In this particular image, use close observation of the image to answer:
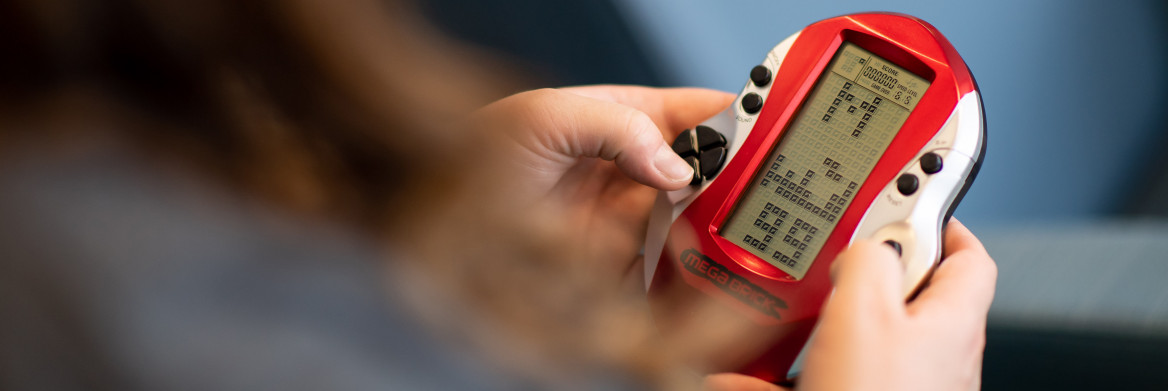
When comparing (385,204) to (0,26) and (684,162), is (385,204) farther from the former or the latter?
(684,162)

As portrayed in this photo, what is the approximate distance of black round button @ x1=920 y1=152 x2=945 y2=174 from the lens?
73 centimetres

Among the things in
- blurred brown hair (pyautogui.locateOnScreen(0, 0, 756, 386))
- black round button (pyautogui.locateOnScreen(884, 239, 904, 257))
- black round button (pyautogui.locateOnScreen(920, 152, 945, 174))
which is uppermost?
black round button (pyautogui.locateOnScreen(920, 152, 945, 174))

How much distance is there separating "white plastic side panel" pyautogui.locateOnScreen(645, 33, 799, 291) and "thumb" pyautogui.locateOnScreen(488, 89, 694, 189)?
3 cm

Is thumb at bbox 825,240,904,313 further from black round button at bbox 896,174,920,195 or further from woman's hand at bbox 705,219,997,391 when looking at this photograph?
black round button at bbox 896,174,920,195

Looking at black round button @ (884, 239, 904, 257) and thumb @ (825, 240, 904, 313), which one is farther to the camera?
black round button @ (884, 239, 904, 257)

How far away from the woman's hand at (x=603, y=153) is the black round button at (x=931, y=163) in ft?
0.75

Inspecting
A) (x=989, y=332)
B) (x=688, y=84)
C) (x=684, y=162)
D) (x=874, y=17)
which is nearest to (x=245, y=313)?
(x=684, y=162)

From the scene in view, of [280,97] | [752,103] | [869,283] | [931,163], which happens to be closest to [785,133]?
[752,103]

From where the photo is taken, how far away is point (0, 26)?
0.37 m

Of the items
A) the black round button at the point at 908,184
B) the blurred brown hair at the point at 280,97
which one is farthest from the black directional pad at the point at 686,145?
the blurred brown hair at the point at 280,97

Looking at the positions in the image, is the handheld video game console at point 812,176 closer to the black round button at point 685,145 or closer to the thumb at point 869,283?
the black round button at point 685,145

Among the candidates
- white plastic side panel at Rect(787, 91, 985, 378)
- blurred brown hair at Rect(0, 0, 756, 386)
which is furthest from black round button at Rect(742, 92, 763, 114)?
blurred brown hair at Rect(0, 0, 756, 386)

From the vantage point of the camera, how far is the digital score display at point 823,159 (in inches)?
30.6

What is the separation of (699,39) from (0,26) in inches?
46.4
